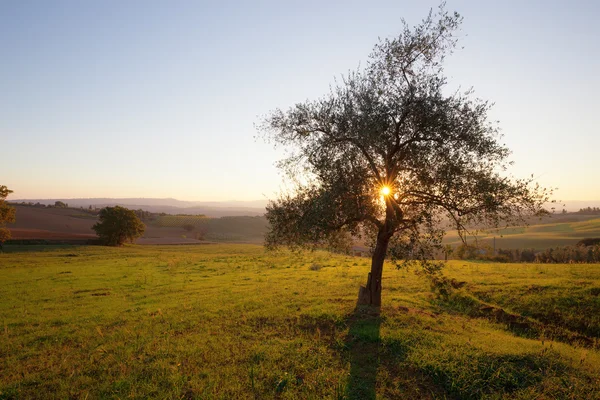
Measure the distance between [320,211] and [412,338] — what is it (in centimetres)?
545

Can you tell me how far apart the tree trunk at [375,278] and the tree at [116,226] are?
200 ft

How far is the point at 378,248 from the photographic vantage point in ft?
52.5

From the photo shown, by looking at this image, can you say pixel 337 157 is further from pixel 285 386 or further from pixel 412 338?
pixel 285 386

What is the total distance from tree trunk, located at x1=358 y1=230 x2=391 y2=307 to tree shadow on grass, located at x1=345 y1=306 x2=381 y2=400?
715 mm

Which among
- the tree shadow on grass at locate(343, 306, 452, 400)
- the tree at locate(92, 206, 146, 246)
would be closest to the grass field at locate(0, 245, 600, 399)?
the tree shadow on grass at locate(343, 306, 452, 400)

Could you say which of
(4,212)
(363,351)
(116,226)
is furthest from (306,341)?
(116,226)

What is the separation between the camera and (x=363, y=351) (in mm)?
11352

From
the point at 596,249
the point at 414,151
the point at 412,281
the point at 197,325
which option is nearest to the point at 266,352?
the point at 197,325

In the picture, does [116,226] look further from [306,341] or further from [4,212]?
[306,341]

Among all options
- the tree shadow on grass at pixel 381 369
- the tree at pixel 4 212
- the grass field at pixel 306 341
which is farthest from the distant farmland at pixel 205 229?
the tree shadow on grass at pixel 381 369

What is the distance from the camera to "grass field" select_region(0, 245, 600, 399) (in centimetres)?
895

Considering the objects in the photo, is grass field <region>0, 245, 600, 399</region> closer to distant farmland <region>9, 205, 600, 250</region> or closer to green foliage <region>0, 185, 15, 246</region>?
green foliage <region>0, 185, 15, 246</region>

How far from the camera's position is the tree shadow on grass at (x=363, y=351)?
8849 millimetres

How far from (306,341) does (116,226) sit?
2498 inches
